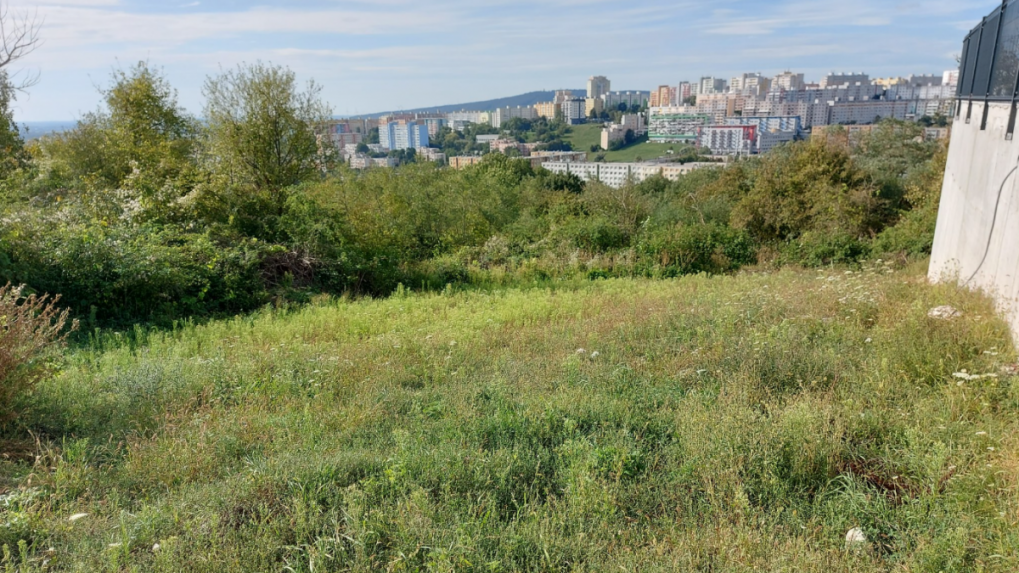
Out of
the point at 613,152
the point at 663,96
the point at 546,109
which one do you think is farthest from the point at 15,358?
the point at 663,96

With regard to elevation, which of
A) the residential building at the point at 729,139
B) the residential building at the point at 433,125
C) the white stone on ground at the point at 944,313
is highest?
the residential building at the point at 433,125

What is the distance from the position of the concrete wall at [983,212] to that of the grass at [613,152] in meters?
77.8

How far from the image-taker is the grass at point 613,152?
9050 centimetres

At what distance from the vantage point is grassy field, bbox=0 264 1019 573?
10.0ft

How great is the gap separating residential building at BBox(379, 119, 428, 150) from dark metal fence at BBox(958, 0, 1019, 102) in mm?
114305

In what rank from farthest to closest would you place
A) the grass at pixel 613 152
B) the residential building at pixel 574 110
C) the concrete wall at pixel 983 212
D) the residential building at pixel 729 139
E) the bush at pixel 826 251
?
the residential building at pixel 574 110
the residential building at pixel 729 139
the grass at pixel 613 152
the bush at pixel 826 251
the concrete wall at pixel 983 212

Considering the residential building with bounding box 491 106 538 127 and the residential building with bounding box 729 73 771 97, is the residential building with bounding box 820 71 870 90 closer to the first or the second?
the residential building with bounding box 729 73 771 97

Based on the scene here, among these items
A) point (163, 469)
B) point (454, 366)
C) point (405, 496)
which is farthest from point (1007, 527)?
point (163, 469)

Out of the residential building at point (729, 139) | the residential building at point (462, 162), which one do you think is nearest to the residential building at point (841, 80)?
the residential building at point (729, 139)

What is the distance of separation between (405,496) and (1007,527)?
3.33 m

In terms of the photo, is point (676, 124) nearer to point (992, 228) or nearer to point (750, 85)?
point (750, 85)

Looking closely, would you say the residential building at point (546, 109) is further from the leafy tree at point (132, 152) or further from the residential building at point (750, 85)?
the leafy tree at point (132, 152)

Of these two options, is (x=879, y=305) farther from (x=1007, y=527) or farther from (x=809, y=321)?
(x=1007, y=527)

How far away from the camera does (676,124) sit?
120 m
